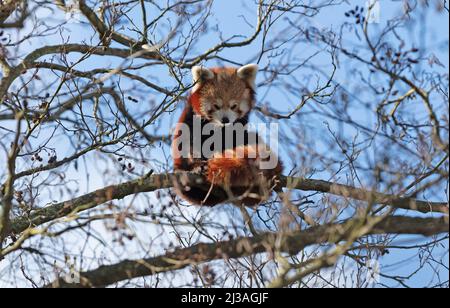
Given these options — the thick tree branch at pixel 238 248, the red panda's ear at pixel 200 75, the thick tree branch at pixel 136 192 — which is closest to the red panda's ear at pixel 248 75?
the red panda's ear at pixel 200 75

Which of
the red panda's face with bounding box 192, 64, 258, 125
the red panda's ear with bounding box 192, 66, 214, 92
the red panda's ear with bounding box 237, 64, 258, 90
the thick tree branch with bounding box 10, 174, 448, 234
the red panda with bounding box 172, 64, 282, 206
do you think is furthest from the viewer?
the red panda's ear with bounding box 237, 64, 258, 90

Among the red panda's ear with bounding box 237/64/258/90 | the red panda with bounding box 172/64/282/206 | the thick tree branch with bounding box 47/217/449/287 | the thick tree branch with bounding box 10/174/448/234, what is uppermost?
the red panda's ear with bounding box 237/64/258/90

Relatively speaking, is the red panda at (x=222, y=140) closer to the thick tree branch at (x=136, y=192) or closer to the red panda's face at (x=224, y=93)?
the red panda's face at (x=224, y=93)

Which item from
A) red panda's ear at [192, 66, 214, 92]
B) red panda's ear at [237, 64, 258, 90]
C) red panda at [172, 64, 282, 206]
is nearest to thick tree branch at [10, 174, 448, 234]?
red panda at [172, 64, 282, 206]

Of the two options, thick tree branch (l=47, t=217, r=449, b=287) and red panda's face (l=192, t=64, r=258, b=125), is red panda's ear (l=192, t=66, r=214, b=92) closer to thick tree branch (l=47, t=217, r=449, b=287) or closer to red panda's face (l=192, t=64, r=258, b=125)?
red panda's face (l=192, t=64, r=258, b=125)

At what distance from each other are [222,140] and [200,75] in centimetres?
93

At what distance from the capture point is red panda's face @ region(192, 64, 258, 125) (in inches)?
356

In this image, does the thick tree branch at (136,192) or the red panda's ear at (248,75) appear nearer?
the thick tree branch at (136,192)

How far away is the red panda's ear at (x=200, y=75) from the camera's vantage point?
8.85 metres

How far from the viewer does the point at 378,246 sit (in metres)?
6.51

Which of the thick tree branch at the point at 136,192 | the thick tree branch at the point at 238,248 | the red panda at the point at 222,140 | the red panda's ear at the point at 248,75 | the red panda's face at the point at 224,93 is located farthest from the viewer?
the red panda's ear at the point at 248,75

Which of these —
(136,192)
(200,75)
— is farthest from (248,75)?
(136,192)
